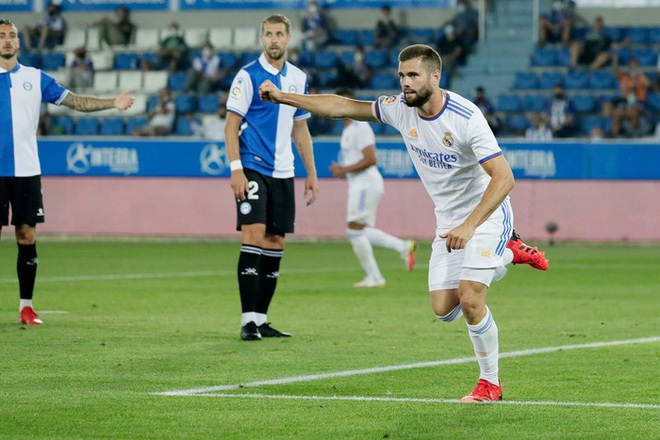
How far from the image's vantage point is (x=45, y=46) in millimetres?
33562

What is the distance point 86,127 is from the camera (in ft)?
102

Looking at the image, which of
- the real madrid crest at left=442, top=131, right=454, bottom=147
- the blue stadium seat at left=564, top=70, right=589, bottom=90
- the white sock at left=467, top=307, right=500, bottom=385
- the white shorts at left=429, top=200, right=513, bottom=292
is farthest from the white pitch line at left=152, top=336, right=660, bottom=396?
the blue stadium seat at left=564, top=70, right=589, bottom=90

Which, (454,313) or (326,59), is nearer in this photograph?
(454,313)

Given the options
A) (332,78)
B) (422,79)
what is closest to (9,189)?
(422,79)

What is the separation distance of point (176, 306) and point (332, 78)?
57.4 feet

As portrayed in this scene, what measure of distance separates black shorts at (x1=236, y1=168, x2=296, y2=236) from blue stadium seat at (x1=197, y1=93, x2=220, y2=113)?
19.9 meters

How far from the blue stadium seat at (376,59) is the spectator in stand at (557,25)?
352 cm

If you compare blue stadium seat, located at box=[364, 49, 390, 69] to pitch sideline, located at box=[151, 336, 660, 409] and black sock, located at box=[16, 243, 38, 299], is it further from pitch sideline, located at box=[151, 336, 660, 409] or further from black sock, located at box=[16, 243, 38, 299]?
pitch sideline, located at box=[151, 336, 660, 409]

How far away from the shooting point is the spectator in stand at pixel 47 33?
33.4 metres

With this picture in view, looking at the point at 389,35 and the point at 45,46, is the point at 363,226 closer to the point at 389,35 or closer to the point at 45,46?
the point at 389,35

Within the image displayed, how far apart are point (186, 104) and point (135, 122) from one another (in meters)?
1.22

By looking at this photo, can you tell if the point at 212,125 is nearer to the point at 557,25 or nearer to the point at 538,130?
the point at 538,130

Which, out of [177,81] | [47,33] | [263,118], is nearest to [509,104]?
[177,81]

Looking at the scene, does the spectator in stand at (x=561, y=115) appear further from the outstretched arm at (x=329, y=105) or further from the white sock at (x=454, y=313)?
the white sock at (x=454, y=313)
